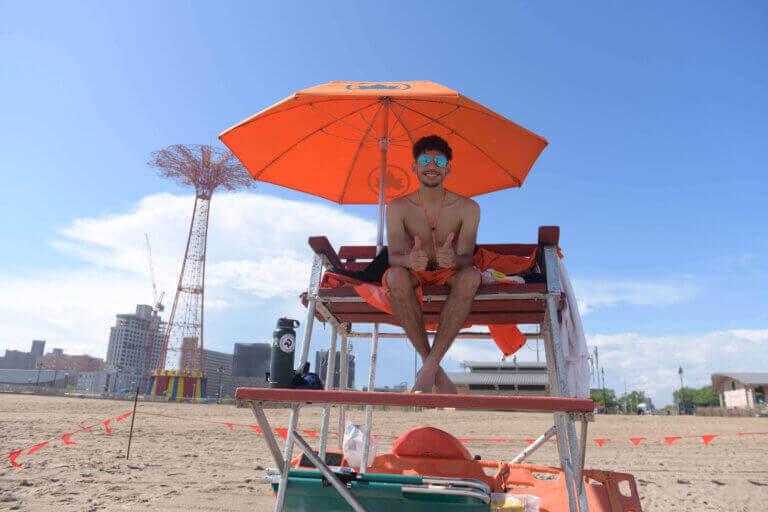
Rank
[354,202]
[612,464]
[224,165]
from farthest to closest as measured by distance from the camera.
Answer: [224,165] < [612,464] < [354,202]

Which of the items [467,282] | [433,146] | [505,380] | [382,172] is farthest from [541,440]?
[505,380]

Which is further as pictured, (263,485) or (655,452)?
(655,452)

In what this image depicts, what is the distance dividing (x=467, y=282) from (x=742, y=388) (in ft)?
198

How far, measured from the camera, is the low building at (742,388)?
45.2m

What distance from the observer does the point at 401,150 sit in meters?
4.01

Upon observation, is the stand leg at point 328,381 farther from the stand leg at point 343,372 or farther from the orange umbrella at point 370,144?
the orange umbrella at point 370,144

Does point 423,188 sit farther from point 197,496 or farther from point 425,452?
point 197,496

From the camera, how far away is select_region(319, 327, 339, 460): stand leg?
108 inches

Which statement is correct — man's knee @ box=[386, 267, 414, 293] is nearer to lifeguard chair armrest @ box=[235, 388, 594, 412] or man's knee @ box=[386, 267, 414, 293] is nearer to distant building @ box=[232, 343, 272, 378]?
lifeguard chair armrest @ box=[235, 388, 594, 412]

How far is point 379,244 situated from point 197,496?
3157mm

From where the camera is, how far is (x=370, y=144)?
4059 mm

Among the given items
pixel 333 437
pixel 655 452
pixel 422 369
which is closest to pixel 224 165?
pixel 333 437

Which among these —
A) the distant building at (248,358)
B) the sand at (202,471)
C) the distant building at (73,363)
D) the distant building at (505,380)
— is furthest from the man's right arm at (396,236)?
the distant building at (73,363)

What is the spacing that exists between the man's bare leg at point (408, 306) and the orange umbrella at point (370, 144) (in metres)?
1.20
